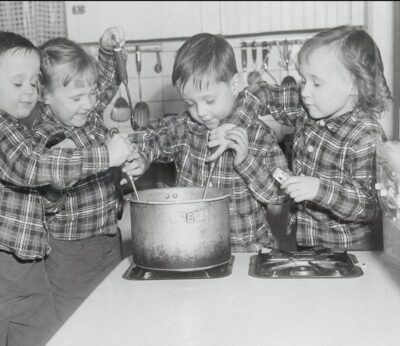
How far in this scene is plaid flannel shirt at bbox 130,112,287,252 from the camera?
1.52m

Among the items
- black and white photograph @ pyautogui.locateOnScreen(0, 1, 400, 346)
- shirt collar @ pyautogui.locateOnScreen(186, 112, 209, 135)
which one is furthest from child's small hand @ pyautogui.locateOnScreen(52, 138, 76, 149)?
shirt collar @ pyautogui.locateOnScreen(186, 112, 209, 135)

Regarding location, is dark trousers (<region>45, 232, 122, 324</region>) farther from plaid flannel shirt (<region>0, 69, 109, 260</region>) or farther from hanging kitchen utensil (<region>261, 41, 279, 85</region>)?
hanging kitchen utensil (<region>261, 41, 279, 85</region>)

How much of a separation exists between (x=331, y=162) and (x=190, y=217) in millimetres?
562

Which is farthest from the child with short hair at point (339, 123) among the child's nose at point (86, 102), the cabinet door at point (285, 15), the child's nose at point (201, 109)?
the cabinet door at point (285, 15)

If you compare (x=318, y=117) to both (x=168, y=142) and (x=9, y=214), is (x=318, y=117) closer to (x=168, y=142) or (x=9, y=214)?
(x=168, y=142)

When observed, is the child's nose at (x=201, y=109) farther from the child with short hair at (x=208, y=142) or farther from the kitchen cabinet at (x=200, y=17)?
the kitchen cabinet at (x=200, y=17)

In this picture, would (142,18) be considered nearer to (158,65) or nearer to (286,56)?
(158,65)

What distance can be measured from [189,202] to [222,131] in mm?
350

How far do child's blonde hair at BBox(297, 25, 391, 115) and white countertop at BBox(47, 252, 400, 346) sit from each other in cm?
52

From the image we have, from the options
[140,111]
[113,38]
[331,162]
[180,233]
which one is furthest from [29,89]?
[140,111]

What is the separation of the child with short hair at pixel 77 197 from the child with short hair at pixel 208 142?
0.71 feet

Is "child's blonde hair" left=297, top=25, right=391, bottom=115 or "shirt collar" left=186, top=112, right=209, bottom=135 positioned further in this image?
"shirt collar" left=186, top=112, right=209, bottom=135

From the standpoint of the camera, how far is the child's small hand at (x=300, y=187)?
1138 millimetres

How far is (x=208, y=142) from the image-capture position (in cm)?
140
